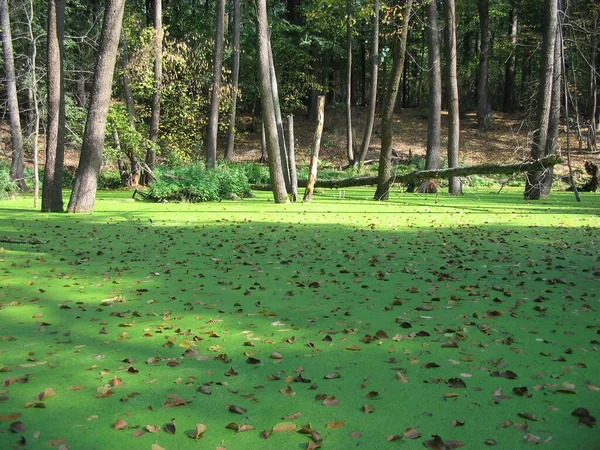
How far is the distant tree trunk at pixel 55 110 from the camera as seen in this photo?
12.1 metres

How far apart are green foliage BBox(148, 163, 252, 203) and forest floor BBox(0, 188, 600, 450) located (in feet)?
22.4

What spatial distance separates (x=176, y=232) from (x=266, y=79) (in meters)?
5.94

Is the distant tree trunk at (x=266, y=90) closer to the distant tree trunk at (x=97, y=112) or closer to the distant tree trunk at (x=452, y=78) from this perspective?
the distant tree trunk at (x=97, y=112)

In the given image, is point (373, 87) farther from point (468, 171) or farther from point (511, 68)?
point (511, 68)

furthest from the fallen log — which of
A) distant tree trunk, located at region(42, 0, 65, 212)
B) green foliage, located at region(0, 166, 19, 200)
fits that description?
green foliage, located at region(0, 166, 19, 200)

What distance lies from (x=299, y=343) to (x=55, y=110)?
34.8 ft

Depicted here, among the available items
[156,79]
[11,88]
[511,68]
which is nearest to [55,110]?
[156,79]

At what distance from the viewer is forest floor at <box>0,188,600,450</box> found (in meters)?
2.76

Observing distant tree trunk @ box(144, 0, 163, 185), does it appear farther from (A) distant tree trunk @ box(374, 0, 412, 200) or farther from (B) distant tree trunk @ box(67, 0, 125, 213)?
(A) distant tree trunk @ box(374, 0, 412, 200)

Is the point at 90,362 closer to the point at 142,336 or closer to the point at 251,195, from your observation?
the point at 142,336

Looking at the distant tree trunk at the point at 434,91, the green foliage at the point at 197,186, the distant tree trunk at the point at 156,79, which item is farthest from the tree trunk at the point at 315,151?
the distant tree trunk at the point at 156,79

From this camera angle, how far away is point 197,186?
1551 cm

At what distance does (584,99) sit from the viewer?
108ft

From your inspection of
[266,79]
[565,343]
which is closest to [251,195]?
[266,79]
